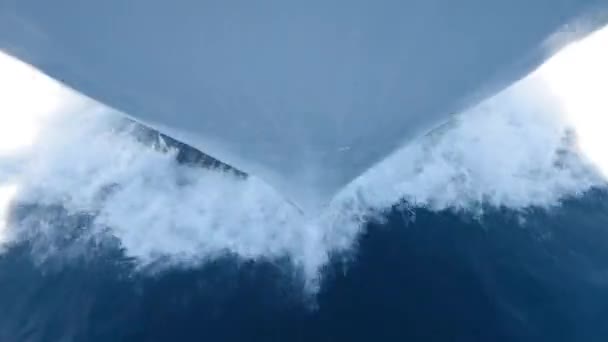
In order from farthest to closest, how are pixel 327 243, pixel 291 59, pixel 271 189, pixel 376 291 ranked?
pixel 271 189 < pixel 327 243 < pixel 376 291 < pixel 291 59

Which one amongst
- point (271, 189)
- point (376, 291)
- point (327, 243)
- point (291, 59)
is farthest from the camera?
point (271, 189)

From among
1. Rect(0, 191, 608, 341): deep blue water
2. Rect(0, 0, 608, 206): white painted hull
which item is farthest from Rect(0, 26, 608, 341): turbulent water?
Rect(0, 0, 608, 206): white painted hull

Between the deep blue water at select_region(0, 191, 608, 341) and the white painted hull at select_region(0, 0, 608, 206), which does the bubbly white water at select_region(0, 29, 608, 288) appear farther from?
the white painted hull at select_region(0, 0, 608, 206)

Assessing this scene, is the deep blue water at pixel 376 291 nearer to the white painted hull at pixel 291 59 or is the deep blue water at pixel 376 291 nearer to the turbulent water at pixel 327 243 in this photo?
the turbulent water at pixel 327 243

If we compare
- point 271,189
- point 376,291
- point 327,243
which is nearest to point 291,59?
point 327,243

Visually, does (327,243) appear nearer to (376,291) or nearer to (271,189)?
(376,291)

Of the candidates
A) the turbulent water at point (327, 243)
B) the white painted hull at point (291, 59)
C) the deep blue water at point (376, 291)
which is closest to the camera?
the white painted hull at point (291, 59)

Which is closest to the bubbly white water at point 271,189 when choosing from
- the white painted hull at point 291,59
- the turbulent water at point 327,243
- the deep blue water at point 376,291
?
the turbulent water at point 327,243
